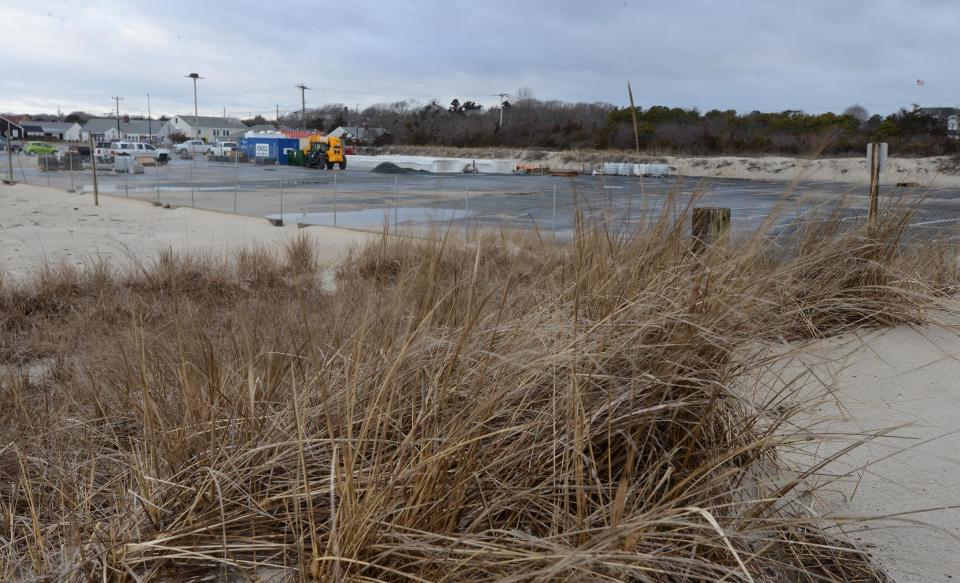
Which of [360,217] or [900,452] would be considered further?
[360,217]

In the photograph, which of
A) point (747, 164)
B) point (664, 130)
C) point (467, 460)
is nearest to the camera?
point (467, 460)

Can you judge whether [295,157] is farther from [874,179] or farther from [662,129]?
[874,179]

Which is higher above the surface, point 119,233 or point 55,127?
point 55,127

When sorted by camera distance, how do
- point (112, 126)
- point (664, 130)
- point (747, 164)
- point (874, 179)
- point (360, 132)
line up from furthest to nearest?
1. point (112, 126)
2. point (360, 132)
3. point (664, 130)
4. point (747, 164)
5. point (874, 179)

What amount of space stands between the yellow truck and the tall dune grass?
172 ft

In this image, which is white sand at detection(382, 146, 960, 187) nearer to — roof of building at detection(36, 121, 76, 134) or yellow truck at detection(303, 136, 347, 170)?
yellow truck at detection(303, 136, 347, 170)

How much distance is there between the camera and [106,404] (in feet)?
12.5

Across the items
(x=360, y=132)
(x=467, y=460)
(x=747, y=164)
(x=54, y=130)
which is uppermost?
(x=54, y=130)

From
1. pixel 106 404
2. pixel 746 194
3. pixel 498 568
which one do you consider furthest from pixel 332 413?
pixel 746 194

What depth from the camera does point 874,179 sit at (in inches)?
269

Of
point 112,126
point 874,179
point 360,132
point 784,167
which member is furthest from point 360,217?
point 112,126

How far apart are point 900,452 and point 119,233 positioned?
1705 centimetres

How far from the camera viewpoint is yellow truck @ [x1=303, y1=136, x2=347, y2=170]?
2149 inches

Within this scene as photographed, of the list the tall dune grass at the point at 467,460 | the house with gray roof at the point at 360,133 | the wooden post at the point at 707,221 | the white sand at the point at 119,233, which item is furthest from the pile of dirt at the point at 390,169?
the tall dune grass at the point at 467,460
